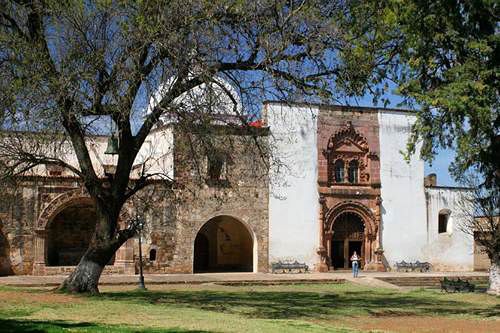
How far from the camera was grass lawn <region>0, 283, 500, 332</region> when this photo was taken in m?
11.4

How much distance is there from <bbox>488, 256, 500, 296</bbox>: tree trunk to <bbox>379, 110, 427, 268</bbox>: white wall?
11.7 m

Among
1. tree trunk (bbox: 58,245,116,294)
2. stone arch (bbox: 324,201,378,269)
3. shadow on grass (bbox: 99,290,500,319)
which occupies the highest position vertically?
stone arch (bbox: 324,201,378,269)

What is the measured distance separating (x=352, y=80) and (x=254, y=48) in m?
2.23

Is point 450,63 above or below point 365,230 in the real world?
above

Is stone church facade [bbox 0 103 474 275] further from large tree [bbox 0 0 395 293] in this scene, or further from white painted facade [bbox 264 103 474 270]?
large tree [bbox 0 0 395 293]

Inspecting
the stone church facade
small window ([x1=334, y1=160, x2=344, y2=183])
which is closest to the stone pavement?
the stone church facade

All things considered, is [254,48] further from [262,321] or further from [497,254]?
[497,254]

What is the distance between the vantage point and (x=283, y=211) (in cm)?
3291

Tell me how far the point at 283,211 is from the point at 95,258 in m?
16.5

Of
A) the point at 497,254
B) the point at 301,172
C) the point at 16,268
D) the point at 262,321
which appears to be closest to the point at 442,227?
the point at 301,172

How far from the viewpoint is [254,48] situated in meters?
15.4

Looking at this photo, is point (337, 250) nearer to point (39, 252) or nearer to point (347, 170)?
point (347, 170)

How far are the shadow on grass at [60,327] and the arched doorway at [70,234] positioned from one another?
20.7m

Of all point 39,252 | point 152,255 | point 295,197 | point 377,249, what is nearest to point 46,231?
point 39,252
